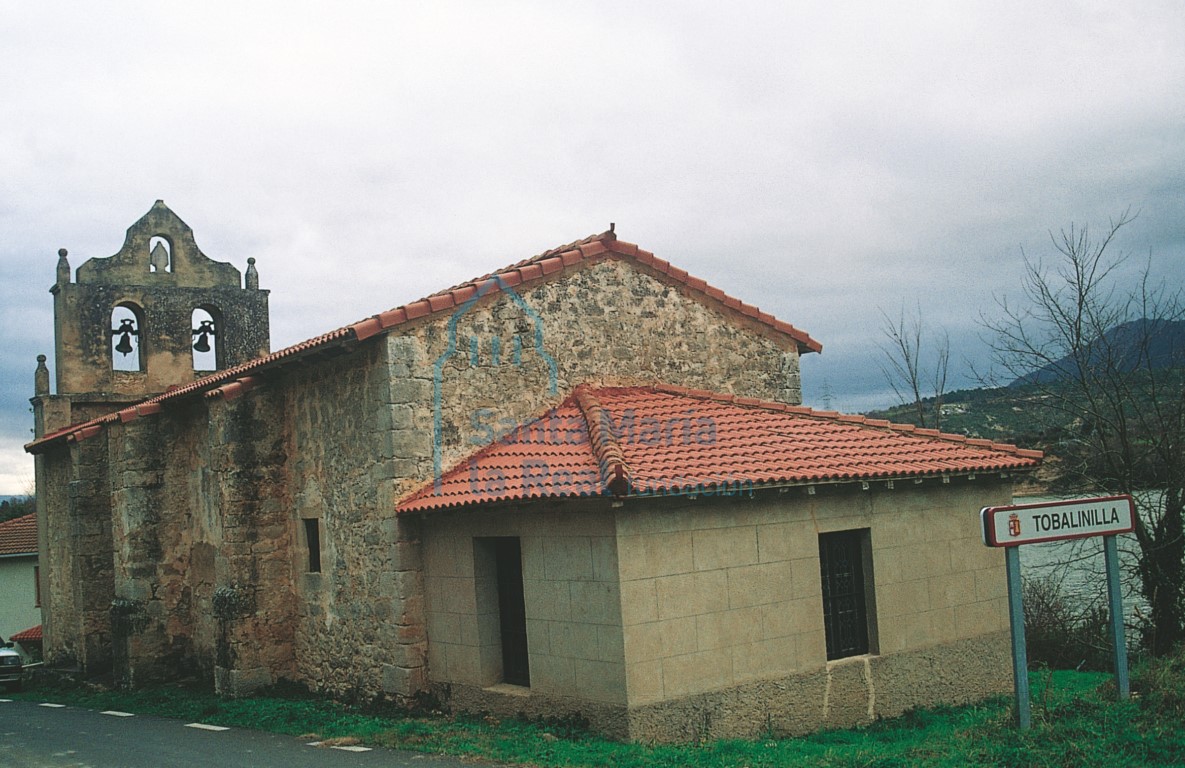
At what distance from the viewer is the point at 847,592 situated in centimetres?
1149

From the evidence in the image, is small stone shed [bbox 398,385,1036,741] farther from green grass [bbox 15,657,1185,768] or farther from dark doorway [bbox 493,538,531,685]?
green grass [bbox 15,657,1185,768]

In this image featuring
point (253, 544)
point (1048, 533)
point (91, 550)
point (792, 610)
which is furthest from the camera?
point (91, 550)

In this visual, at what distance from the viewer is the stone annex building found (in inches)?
392

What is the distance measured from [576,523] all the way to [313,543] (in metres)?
5.70

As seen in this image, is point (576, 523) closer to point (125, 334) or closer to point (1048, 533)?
point (1048, 533)

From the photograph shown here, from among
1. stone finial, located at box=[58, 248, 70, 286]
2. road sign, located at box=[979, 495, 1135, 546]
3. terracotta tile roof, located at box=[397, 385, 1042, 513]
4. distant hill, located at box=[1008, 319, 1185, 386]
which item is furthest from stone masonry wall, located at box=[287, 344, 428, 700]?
distant hill, located at box=[1008, 319, 1185, 386]

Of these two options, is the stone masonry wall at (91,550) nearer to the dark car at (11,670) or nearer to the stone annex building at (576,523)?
the dark car at (11,670)

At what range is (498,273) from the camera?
13.1 metres

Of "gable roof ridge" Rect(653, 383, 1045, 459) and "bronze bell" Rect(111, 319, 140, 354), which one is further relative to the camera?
"bronze bell" Rect(111, 319, 140, 354)

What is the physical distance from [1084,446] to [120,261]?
68.3 ft

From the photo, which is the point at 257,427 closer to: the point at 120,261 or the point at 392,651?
the point at 392,651

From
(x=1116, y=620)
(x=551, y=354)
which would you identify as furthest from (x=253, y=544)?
(x=1116, y=620)

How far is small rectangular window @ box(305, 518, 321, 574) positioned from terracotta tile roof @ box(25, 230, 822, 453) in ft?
7.06

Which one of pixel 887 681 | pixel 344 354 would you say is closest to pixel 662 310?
pixel 344 354
